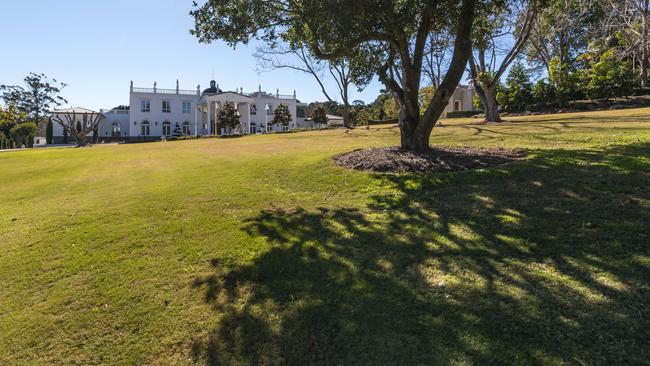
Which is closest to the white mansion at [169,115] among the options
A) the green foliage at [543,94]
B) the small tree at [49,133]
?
Answer: the small tree at [49,133]

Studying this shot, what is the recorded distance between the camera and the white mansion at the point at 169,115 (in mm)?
62000

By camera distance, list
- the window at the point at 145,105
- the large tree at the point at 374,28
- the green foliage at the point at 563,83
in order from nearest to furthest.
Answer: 1. the large tree at the point at 374,28
2. the green foliage at the point at 563,83
3. the window at the point at 145,105

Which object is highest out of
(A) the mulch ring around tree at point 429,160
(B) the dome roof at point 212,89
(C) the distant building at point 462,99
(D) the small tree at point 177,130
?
(B) the dome roof at point 212,89

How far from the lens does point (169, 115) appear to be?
64812 millimetres

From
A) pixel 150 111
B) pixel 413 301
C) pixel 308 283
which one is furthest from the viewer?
pixel 150 111

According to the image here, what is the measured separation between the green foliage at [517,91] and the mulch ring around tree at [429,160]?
1044 inches

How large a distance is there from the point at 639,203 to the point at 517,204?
1488mm

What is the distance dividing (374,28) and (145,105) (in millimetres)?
61056

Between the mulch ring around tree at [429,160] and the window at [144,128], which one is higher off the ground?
the window at [144,128]

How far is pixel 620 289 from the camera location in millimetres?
3836

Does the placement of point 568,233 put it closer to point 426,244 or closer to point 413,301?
point 426,244

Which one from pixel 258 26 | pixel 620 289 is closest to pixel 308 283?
pixel 620 289

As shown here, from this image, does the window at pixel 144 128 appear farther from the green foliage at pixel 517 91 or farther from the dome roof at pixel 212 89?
the green foliage at pixel 517 91

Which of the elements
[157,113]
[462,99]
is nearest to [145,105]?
[157,113]
